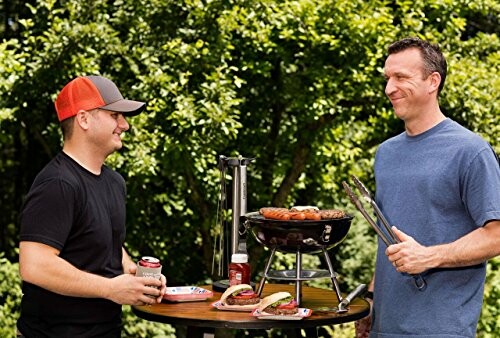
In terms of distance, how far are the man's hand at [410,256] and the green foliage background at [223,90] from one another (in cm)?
371

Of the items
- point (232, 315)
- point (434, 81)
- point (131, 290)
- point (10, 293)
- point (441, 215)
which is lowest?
point (10, 293)

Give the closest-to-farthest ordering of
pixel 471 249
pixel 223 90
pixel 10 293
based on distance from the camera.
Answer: pixel 471 249, pixel 223 90, pixel 10 293

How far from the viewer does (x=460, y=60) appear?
25.5 feet

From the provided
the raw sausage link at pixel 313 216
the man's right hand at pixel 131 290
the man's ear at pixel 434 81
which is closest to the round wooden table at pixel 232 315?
the man's right hand at pixel 131 290

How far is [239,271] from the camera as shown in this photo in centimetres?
375

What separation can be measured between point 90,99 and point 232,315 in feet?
3.21

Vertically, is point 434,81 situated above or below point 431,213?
above

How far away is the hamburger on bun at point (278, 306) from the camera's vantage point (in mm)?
3291

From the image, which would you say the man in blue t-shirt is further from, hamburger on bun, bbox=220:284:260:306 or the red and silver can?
the red and silver can

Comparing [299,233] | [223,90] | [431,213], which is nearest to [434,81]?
[431,213]

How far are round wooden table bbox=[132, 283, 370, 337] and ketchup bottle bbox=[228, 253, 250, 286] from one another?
0.37ft

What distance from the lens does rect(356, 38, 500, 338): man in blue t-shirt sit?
3088mm

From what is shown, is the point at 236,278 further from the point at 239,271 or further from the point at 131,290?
the point at 131,290

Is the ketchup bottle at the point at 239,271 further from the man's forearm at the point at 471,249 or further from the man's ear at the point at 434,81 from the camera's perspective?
the man's ear at the point at 434,81
